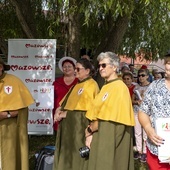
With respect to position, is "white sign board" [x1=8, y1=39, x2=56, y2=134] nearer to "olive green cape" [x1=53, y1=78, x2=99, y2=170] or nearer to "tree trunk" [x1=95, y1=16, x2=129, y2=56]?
"tree trunk" [x1=95, y1=16, x2=129, y2=56]

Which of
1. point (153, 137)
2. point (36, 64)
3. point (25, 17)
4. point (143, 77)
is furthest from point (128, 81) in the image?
point (153, 137)

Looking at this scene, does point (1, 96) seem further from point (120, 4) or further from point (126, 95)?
point (120, 4)

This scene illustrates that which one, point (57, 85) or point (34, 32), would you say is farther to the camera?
point (34, 32)

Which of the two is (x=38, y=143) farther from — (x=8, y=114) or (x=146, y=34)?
(x=146, y=34)

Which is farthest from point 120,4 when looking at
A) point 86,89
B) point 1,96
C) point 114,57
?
point 1,96

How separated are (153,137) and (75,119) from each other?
1370 mm

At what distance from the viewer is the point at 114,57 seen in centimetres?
351

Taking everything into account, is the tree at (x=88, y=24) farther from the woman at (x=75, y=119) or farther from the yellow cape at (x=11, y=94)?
the yellow cape at (x=11, y=94)

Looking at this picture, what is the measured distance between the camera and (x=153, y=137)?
284 centimetres

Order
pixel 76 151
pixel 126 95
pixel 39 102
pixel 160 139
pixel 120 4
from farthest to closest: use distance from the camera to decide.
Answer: pixel 39 102
pixel 76 151
pixel 120 4
pixel 126 95
pixel 160 139

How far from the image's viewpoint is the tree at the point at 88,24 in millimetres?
5080

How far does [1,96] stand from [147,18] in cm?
481

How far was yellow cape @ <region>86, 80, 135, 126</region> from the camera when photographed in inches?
129

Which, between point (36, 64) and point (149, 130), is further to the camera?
point (36, 64)
